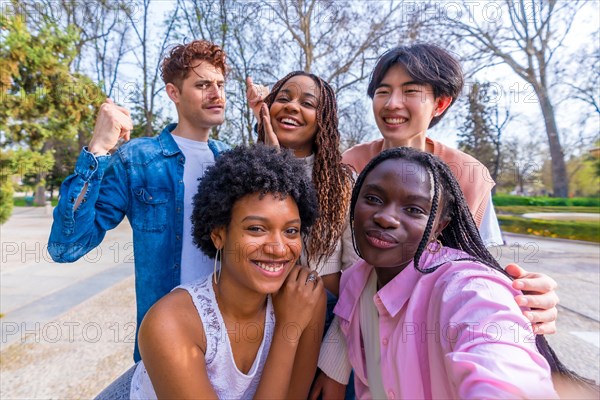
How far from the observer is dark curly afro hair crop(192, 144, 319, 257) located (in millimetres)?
1640

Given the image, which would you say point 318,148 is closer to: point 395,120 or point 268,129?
point 268,129

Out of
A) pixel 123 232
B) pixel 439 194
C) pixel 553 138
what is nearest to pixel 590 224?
pixel 553 138

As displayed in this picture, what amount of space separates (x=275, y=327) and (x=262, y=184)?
658mm

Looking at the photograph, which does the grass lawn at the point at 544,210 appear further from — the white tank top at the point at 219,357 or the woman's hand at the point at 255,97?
the white tank top at the point at 219,357

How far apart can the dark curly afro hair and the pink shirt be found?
0.49 meters

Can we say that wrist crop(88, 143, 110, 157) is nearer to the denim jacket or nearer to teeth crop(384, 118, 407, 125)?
the denim jacket

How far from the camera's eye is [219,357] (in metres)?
1.57

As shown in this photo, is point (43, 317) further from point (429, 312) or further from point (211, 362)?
point (429, 312)

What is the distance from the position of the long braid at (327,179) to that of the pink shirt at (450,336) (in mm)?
356

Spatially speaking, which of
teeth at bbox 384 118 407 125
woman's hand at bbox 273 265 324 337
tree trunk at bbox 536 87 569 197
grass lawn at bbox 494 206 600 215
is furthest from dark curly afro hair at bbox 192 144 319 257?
grass lawn at bbox 494 206 600 215

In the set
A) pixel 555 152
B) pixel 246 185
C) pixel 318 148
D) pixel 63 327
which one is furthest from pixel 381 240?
pixel 555 152

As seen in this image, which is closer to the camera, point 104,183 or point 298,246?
point 298,246

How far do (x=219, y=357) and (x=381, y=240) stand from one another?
841 millimetres

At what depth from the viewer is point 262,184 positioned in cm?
163
